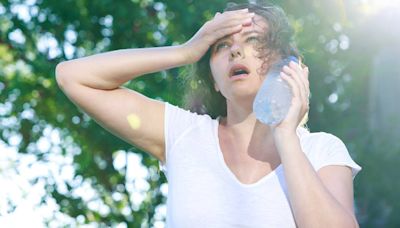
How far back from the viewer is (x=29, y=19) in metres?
7.85

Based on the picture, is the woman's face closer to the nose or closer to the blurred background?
the nose

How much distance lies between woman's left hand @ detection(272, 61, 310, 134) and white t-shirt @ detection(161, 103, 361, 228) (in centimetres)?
12

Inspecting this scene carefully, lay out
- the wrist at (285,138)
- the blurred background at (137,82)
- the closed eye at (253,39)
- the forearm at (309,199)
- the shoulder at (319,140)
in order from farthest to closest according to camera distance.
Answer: the blurred background at (137,82)
the closed eye at (253,39)
the shoulder at (319,140)
the wrist at (285,138)
the forearm at (309,199)

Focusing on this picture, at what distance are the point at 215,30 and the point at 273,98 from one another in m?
0.31

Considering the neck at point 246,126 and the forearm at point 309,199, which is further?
the neck at point 246,126

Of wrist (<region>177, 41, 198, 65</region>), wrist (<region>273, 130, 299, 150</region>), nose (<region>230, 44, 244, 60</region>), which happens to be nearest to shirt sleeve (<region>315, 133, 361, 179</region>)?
wrist (<region>273, 130, 299, 150</region>)

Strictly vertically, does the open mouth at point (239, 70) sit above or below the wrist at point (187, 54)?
above

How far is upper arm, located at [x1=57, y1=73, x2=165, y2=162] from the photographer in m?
2.95

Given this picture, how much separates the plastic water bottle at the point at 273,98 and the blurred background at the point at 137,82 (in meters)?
4.33

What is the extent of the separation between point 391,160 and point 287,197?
511cm

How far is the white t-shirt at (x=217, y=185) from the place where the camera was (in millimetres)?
2684

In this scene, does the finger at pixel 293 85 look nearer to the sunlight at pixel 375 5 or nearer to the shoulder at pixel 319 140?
the shoulder at pixel 319 140

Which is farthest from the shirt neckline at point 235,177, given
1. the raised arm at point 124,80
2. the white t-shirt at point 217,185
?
the raised arm at point 124,80

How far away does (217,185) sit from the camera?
2760 mm
